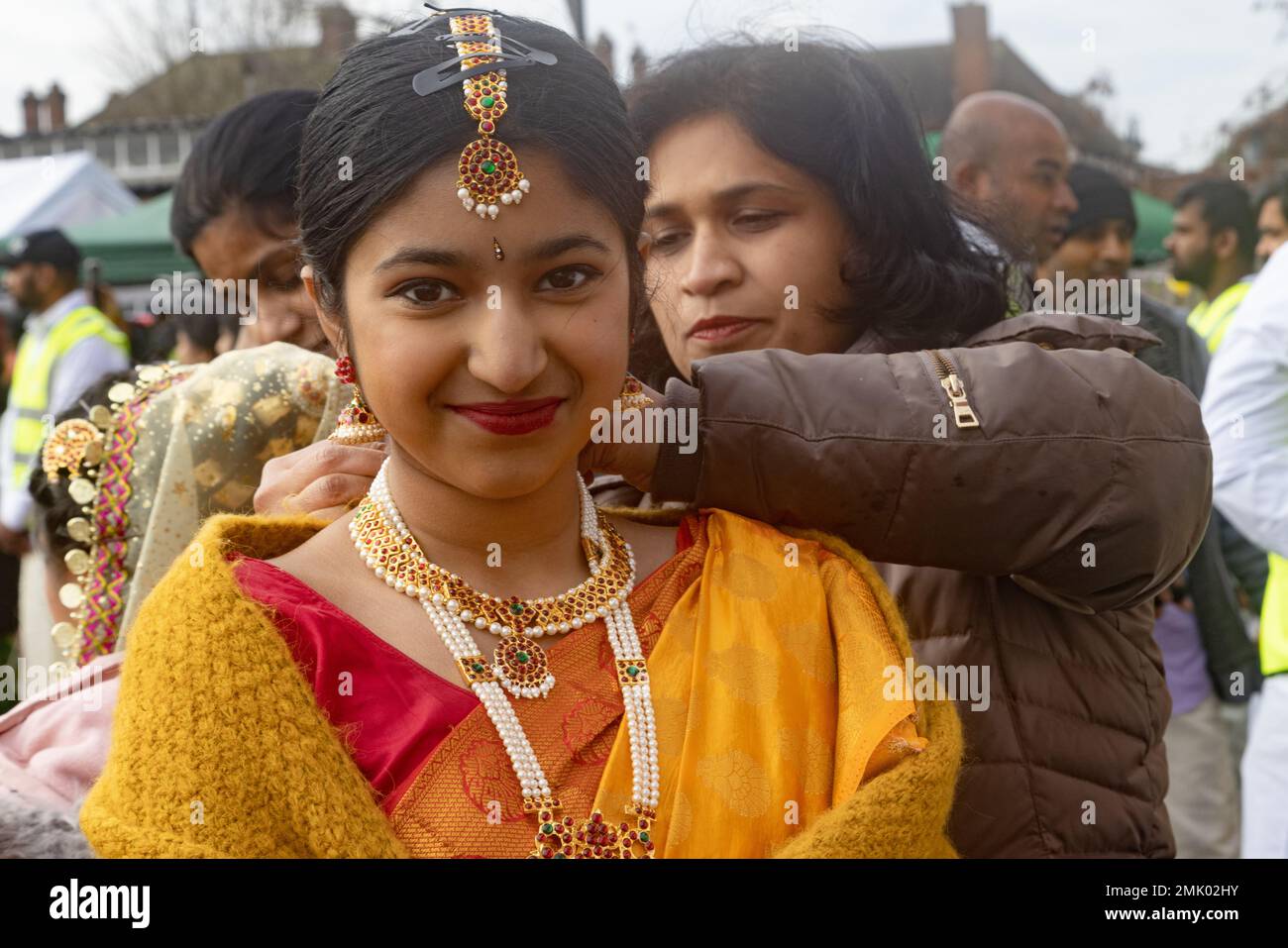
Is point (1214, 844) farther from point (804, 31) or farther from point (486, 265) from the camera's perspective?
point (486, 265)

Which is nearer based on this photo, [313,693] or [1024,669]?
[313,693]

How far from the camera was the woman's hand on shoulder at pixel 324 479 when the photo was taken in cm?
187

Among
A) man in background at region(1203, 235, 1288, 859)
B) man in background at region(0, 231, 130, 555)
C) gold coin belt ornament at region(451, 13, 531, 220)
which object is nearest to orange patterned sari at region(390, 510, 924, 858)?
gold coin belt ornament at region(451, 13, 531, 220)

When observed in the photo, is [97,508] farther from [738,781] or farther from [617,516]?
[738,781]

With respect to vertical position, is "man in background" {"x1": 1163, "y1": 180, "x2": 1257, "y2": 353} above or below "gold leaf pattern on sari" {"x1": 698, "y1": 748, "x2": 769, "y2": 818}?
above

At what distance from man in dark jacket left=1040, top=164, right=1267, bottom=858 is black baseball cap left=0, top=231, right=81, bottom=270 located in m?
5.34

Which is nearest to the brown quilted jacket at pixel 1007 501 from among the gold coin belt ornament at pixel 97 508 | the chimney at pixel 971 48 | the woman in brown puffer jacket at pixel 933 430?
the woman in brown puffer jacket at pixel 933 430

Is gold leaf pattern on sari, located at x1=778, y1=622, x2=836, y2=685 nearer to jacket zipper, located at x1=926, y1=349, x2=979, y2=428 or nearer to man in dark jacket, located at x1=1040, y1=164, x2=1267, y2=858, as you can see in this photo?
jacket zipper, located at x1=926, y1=349, x2=979, y2=428

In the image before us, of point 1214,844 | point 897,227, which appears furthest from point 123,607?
point 1214,844

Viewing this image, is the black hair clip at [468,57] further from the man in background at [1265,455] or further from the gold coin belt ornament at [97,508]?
the man in background at [1265,455]

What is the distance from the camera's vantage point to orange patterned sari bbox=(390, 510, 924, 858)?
1.52 meters

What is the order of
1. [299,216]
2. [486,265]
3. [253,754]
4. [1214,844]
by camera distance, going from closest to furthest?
[253,754] < [486,265] < [299,216] < [1214,844]
